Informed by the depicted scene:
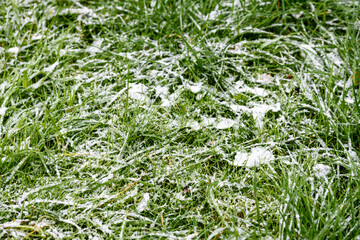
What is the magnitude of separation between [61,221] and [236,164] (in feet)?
2.94

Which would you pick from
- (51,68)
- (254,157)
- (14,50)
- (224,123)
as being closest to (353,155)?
(254,157)

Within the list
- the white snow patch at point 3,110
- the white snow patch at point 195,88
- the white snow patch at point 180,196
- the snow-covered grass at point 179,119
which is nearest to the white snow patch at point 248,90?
the snow-covered grass at point 179,119

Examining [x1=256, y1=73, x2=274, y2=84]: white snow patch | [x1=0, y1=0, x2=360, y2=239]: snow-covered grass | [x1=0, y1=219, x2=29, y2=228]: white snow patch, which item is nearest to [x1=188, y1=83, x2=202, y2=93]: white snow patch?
[x1=0, y1=0, x2=360, y2=239]: snow-covered grass

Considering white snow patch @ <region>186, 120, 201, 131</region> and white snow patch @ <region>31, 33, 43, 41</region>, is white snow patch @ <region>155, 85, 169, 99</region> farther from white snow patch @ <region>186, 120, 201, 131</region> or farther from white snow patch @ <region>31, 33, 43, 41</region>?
white snow patch @ <region>31, 33, 43, 41</region>

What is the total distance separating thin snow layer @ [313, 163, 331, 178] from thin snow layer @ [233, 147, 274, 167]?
0.22 m

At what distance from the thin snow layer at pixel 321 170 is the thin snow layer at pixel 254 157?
0.71ft

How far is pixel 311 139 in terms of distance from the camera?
2062 mm

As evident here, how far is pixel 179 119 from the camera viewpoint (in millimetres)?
2203

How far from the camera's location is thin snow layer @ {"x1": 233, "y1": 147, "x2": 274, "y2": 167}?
195 cm

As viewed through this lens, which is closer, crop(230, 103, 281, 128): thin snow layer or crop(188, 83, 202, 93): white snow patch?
crop(230, 103, 281, 128): thin snow layer

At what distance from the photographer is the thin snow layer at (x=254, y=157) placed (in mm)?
1945

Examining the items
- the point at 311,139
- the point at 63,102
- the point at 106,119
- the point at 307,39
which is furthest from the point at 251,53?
the point at 63,102

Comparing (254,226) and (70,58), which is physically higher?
(70,58)

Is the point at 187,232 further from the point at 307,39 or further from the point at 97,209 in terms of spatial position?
the point at 307,39
